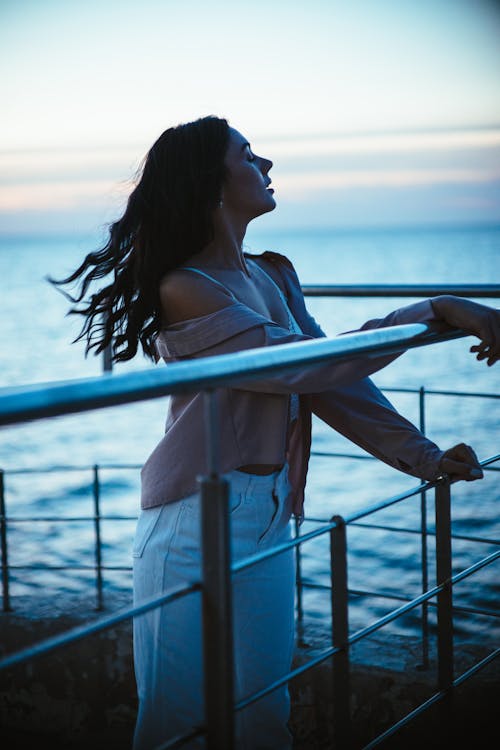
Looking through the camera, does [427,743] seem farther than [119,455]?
No

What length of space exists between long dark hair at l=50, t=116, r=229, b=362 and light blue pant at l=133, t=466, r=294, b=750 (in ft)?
1.02

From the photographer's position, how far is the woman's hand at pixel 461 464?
1.62 m

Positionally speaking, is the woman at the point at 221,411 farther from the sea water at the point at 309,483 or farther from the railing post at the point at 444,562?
the sea water at the point at 309,483

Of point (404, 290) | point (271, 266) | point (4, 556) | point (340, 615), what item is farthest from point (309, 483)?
point (340, 615)

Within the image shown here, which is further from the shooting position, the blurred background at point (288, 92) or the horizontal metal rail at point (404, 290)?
the blurred background at point (288, 92)

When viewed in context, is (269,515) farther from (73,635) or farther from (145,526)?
(73,635)

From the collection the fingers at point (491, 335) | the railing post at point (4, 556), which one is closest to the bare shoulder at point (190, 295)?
the fingers at point (491, 335)

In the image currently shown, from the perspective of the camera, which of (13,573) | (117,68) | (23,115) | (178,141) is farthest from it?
(23,115)

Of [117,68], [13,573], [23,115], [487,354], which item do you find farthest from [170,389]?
[23,115]

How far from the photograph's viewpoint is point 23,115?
26797 millimetres

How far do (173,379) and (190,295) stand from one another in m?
0.63

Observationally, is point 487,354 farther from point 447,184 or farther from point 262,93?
point 447,184

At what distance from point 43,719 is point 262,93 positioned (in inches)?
870

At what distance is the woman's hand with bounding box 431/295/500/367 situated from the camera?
1.57 metres
